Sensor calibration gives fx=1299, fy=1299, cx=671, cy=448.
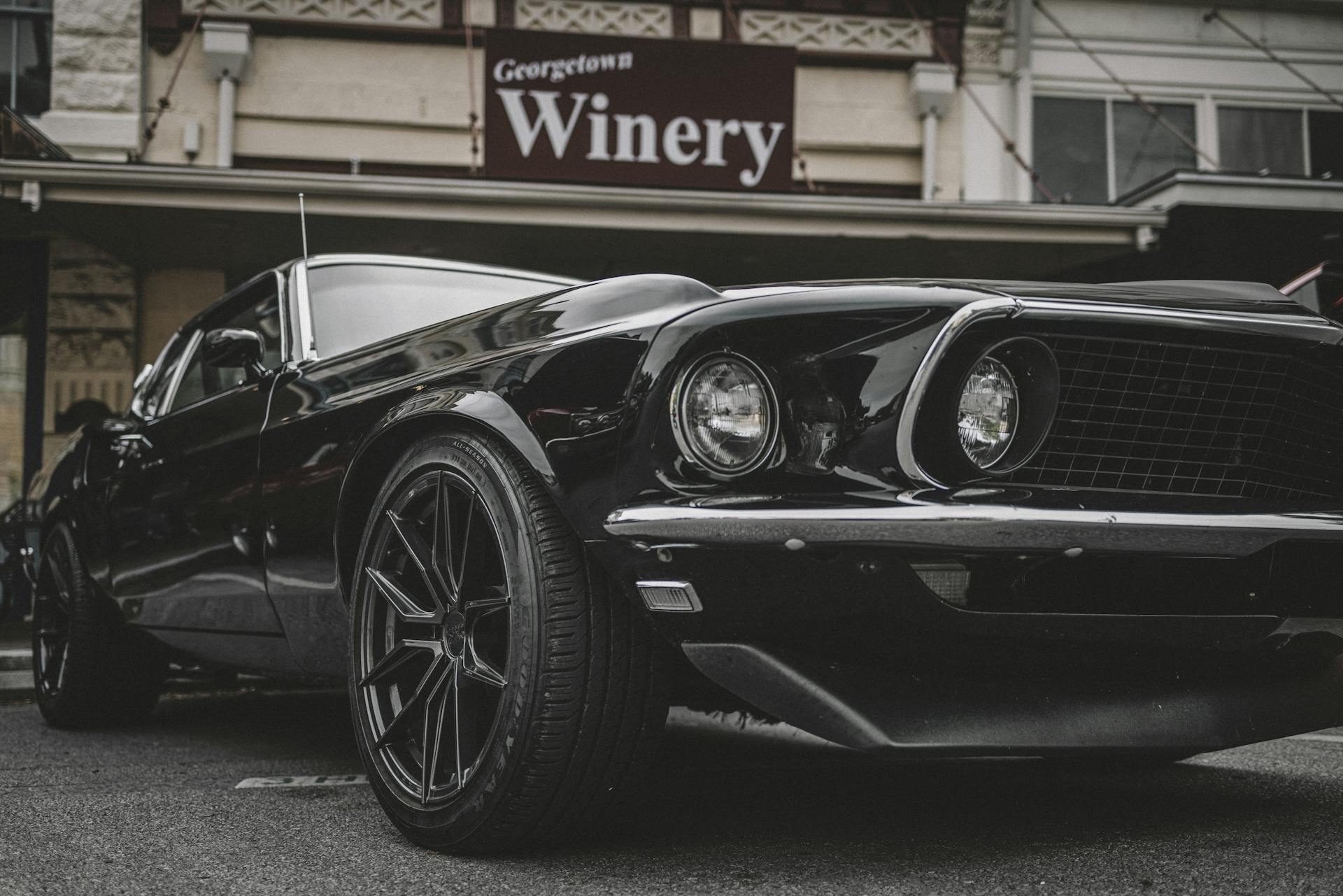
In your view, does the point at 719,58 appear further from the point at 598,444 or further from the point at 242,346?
the point at 598,444

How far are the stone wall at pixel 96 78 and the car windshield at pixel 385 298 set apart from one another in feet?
23.9

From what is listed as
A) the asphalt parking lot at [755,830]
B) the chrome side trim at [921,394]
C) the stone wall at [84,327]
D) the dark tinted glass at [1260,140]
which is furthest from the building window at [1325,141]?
the chrome side trim at [921,394]

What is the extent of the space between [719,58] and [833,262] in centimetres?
171

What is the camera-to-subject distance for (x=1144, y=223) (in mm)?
9031

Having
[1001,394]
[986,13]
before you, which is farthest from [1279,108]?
[1001,394]

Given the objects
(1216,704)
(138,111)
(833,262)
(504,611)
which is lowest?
(1216,704)

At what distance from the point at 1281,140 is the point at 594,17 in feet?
21.2

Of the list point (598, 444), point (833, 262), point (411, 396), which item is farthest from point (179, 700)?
point (833, 262)

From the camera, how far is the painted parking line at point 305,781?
125 inches

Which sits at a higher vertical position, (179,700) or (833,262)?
(833,262)

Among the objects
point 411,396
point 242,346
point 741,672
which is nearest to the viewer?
point 741,672

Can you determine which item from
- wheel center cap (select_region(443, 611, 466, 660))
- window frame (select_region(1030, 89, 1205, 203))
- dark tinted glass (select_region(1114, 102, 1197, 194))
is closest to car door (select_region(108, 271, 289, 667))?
wheel center cap (select_region(443, 611, 466, 660))

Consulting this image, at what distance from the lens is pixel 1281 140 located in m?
12.1

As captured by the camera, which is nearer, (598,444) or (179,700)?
(598,444)
